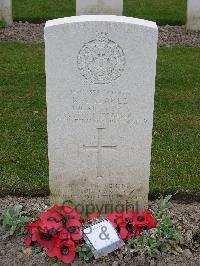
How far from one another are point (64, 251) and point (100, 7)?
21.6 ft

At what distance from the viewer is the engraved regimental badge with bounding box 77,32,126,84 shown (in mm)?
3764

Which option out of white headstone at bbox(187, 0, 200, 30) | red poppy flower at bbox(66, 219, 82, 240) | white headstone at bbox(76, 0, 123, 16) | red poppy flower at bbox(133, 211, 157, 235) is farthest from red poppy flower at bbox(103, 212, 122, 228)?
white headstone at bbox(187, 0, 200, 30)

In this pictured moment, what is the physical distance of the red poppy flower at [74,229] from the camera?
3867 millimetres

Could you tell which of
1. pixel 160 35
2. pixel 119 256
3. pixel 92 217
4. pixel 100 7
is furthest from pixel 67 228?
pixel 160 35

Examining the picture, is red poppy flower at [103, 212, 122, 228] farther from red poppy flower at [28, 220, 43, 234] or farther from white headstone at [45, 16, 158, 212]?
red poppy flower at [28, 220, 43, 234]

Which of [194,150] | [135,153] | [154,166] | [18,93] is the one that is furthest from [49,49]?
[18,93]

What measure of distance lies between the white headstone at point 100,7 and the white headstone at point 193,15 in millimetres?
1281

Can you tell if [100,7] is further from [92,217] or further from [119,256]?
[119,256]

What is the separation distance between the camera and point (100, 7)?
970 cm

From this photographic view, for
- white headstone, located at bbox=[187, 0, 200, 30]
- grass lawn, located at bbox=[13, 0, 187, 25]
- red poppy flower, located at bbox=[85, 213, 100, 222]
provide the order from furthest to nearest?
1. grass lawn, located at bbox=[13, 0, 187, 25]
2. white headstone, located at bbox=[187, 0, 200, 30]
3. red poppy flower, located at bbox=[85, 213, 100, 222]

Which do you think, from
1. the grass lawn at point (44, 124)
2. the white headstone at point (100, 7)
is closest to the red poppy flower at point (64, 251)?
the grass lawn at point (44, 124)

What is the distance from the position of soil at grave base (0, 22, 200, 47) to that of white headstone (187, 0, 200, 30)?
112 millimetres

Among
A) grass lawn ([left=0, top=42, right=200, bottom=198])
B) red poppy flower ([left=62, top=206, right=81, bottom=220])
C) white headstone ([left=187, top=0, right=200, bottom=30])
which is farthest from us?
white headstone ([left=187, top=0, right=200, bottom=30])

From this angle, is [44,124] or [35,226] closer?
[35,226]
